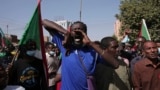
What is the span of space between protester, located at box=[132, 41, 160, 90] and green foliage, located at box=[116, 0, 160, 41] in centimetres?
2607

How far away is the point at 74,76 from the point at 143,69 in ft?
4.75

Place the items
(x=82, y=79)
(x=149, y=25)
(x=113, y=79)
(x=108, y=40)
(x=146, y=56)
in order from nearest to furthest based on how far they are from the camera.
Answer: (x=82, y=79)
(x=113, y=79)
(x=108, y=40)
(x=146, y=56)
(x=149, y=25)

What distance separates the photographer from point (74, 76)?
4340 mm

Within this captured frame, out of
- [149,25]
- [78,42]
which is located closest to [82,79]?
[78,42]

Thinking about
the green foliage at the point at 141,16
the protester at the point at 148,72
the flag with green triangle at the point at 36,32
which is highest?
the green foliage at the point at 141,16

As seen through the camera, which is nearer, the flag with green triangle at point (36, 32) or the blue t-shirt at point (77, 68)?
the blue t-shirt at point (77, 68)

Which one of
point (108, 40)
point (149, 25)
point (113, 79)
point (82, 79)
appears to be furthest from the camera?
point (149, 25)

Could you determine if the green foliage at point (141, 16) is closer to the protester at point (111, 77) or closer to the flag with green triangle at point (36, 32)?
the flag with green triangle at point (36, 32)

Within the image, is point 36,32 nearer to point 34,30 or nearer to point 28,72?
point 34,30

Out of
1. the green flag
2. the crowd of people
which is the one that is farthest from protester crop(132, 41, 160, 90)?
the green flag

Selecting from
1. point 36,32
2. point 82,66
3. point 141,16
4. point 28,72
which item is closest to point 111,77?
point 82,66

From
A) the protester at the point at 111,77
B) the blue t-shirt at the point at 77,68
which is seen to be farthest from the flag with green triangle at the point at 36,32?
the blue t-shirt at the point at 77,68

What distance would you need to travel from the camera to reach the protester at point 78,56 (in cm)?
432

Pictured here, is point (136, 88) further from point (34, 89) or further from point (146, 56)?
point (34, 89)
